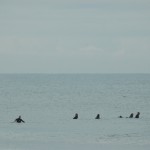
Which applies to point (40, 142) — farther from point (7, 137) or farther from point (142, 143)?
point (142, 143)

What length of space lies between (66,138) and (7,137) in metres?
3.49

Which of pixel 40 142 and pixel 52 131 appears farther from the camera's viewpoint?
pixel 52 131

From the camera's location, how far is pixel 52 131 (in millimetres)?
42875

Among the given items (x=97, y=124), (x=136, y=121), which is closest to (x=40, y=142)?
(x=97, y=124)

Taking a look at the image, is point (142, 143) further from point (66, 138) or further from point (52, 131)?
point (52, 131)

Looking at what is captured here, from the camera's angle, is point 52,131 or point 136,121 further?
point 136,121

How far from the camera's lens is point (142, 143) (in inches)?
1415

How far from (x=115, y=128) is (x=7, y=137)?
9.71m

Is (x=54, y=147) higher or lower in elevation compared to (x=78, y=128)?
lower

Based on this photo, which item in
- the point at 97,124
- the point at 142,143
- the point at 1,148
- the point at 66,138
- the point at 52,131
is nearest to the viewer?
the point at 1,148

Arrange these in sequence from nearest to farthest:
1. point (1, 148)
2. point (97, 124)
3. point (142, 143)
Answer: point (1, 148), point (142, 143), point (97, 124)

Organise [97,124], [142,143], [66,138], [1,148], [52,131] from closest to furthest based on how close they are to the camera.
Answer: [1,148]
[142,143]
[66,138]
[52,131]
[97,124]

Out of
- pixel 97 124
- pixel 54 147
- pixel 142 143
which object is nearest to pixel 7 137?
pixel 54 147

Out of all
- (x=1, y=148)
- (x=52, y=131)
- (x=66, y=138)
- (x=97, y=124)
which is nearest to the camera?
(x=1, y=148)
